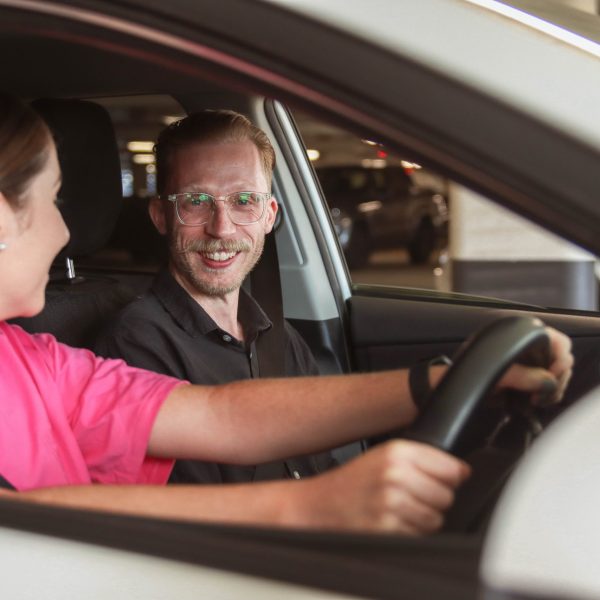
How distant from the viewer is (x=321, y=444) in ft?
5.08

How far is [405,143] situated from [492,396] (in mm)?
421

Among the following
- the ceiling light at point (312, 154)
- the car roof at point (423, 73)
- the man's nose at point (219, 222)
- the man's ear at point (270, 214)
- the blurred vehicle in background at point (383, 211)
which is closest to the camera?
the car roof at point (423, 73)

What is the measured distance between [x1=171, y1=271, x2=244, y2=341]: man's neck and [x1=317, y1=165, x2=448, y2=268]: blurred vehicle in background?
32.9 feet

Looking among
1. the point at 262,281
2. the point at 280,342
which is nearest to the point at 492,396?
the point at 280,342

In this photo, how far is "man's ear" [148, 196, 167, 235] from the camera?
2.38 meters

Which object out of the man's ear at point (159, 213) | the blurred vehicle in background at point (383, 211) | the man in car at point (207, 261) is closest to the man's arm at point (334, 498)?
the man in car at point (207, 261)

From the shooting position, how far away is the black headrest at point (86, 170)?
2.33 metres

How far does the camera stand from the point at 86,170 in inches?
92.8

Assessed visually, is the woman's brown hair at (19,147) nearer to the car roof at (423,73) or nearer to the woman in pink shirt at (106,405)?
the woman in pink shirt at (106,405)

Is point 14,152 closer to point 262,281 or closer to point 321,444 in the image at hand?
point 321,444

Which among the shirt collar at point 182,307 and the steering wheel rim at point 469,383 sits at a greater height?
the steering wheel rim at point 469,383

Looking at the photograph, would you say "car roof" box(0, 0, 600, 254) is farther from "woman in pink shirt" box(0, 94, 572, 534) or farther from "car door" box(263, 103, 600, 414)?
"car door" box(263, 103, 600, 414)

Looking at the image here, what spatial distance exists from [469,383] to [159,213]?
1328mm

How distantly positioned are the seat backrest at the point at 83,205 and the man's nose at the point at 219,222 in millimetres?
268
